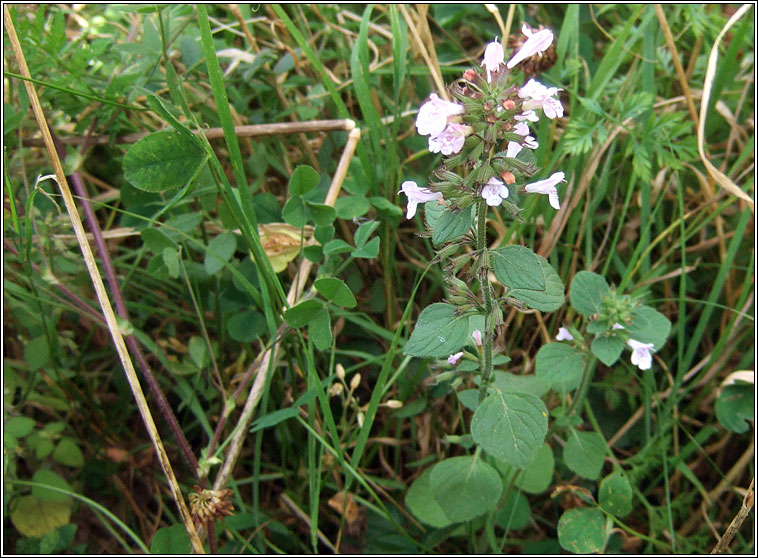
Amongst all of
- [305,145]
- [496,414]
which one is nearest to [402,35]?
[305,145]

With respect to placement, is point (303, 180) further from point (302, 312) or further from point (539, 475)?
point (539, 475)

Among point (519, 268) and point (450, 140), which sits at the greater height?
point (450, 140)

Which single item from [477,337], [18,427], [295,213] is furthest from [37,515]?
[477,337]

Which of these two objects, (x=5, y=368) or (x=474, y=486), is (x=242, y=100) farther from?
(x=474, y=486)

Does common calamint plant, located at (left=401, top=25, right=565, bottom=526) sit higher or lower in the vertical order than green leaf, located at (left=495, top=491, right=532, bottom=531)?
higher

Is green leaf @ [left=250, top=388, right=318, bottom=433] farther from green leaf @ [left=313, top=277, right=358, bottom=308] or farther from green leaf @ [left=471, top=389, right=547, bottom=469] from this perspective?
green leaf @ [left=471, top=389, right=547, bottom=469]

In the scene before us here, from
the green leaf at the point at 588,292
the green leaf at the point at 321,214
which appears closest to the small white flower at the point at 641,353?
the green leaf at the point at 588,292

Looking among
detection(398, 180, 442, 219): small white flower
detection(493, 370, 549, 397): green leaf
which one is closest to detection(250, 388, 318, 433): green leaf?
detection(493, 370, 549, 397): green leaf
